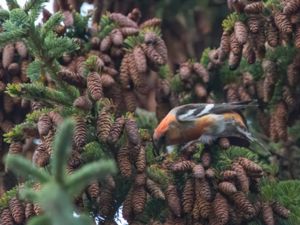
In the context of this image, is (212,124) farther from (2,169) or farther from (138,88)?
(2,169)

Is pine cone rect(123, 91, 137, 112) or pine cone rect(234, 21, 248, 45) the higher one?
pine cone rect(234, 21, 248, 45)

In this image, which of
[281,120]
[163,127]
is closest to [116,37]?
[163,127]

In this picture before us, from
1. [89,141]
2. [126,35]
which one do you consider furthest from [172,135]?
[89,141]

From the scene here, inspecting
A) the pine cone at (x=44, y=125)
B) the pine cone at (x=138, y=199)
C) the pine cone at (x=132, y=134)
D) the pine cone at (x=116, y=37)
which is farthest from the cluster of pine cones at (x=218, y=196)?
the pine cone at (x=116, y=37)

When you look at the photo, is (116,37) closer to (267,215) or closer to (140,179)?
(140,179)

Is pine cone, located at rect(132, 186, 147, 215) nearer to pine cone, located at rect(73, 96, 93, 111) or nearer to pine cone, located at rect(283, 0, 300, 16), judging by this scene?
pine cone, located at rect(73, 96, 93, 111)

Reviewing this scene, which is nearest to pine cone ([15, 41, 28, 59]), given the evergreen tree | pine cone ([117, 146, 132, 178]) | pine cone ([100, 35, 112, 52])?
the evergreen tree

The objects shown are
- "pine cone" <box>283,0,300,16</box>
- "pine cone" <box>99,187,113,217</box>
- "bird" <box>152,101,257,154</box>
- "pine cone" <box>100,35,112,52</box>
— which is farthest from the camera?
"bird" <box>152,101,257,154</box>
